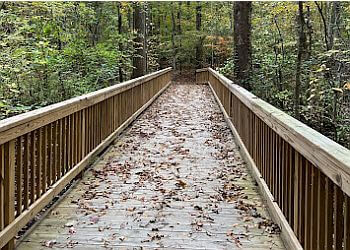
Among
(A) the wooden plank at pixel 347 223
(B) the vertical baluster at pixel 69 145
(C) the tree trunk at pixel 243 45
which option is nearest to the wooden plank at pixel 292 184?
(A) the wooden plank at pixel 347 223

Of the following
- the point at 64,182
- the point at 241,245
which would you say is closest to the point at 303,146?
the point at 241,245

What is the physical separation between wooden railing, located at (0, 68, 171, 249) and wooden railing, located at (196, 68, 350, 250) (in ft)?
6.21

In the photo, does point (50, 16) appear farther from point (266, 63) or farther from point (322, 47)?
point (322, 47)

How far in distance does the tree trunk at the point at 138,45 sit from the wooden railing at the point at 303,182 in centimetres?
1128

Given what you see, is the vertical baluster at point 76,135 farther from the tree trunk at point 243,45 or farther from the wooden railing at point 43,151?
the tree trunk at point 243,45

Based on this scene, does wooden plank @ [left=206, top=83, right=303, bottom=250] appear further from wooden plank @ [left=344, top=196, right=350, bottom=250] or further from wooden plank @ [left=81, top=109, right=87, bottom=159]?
wooden plank @ [left=81, top=109, right=87, bottom=159]

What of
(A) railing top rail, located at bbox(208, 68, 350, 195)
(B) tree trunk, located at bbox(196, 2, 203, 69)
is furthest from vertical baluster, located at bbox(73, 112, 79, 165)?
(B) tree trunk, located at bbox(196, 2, 203, 69)

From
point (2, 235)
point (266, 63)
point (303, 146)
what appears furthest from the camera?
point (266, 63)

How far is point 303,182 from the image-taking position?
2.79 metres

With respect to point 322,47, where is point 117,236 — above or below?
below

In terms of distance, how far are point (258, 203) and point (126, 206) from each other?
1265 millimetres

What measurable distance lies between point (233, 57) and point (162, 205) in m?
7.88

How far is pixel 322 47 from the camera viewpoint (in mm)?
12719

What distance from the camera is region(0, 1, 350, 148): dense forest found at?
8625 millimetres
